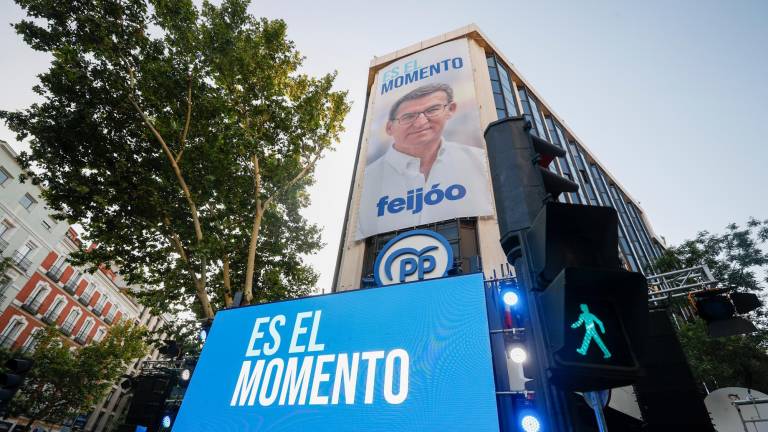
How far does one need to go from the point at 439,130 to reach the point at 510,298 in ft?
40.2

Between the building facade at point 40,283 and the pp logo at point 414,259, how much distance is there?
19914mm

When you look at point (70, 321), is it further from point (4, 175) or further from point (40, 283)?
point (4, 175)

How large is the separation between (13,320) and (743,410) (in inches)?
1699

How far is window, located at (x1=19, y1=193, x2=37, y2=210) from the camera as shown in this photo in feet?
90.8

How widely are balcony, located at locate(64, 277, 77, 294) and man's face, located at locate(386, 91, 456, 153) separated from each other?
1432 inches

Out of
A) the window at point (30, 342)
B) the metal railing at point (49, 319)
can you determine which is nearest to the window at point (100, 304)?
the metal railing at point (49, 319)

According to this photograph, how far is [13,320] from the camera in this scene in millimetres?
27688

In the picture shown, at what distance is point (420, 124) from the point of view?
631 inches

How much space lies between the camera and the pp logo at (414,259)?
8884mm

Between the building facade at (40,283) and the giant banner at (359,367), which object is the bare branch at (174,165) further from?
the building facade at (40,283)

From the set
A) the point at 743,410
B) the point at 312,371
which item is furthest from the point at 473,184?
the point at 312,371

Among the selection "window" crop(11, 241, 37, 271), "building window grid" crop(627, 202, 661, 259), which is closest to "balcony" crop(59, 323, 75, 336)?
"window" crop(11, 241, 37, 271)

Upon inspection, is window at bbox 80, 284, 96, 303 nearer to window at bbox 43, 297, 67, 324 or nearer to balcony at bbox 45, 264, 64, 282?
window at bbox 43, 297, 67, 324

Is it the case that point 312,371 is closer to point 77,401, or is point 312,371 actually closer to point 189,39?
point 189,39
